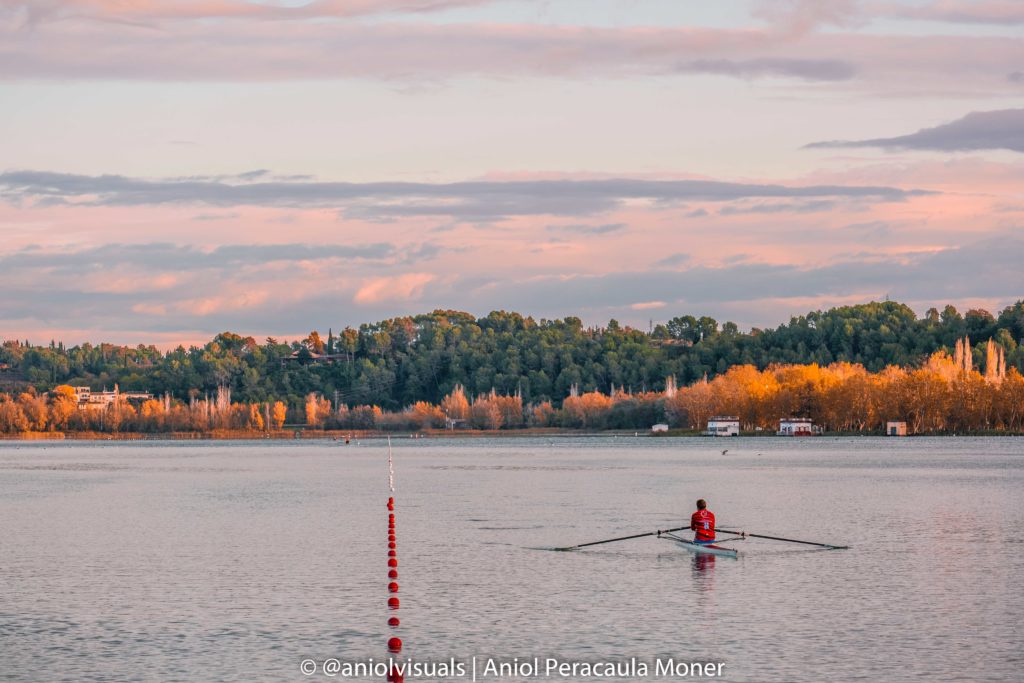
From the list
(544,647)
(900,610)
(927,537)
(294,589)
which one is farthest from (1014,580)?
(294,589)

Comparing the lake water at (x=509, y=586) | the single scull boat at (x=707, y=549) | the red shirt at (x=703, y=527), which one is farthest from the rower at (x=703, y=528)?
the lake water at (x=509, y=586)

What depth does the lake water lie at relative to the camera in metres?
31.1

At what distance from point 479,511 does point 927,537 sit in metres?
24.7

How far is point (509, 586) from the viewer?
4200 centimetres

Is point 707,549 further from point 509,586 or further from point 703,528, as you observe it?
point 509,586

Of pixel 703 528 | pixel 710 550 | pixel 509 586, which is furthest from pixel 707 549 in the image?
pixel 509 586

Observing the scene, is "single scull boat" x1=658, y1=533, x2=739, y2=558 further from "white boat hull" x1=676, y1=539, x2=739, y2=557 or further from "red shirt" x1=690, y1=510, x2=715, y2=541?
"red shirt" x1=690, y1=510, x2=715, y2=541

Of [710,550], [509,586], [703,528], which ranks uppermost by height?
[703,528]

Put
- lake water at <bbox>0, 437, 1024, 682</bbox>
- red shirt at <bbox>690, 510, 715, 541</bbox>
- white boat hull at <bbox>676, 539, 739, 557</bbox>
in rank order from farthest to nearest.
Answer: red shirt at <bbox>690, 510, 715, 541</bbox>
white boat hull at <bbox>676, 539, 739, 557</bbox>
lake water at <bbox>0, 437, 1024, 682</bbox>

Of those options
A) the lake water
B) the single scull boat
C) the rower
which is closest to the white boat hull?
the single scull boat

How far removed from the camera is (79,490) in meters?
98.9

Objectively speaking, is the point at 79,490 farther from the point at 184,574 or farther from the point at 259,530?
the point at 184,574

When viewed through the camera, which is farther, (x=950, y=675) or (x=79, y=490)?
(x=79, y=490)

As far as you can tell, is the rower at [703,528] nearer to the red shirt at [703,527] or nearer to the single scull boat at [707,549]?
the red shirt at [703,527]
